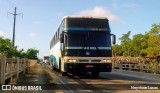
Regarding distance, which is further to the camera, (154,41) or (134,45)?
(134,45)

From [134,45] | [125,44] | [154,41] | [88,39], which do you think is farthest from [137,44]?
[88,39]

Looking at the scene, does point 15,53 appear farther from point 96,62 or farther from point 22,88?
point 22,88

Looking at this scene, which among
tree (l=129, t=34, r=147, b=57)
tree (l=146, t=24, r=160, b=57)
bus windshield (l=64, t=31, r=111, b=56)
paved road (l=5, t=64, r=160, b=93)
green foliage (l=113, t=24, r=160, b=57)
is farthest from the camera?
tree (l=129, t=34, r=147, b=57)

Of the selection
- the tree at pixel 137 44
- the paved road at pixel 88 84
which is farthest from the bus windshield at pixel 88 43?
the tree at pixel 137 44

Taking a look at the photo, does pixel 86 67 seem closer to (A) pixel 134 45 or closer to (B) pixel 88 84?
(B) pixel 88 84

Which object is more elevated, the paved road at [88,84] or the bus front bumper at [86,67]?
the bus front bumper at [86,67]

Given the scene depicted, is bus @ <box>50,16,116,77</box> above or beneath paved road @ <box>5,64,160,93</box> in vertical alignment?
above

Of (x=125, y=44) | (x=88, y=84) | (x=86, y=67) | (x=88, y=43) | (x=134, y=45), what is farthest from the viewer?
(x=125, y=44)

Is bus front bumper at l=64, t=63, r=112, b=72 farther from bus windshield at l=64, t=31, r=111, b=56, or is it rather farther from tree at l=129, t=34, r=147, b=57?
tree at l=129, t=34, r=147, b=57

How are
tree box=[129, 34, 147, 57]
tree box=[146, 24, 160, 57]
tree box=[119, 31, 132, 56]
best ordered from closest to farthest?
tree box=[146, 24, 160, 57], tree box=[129, 34, 147, 57], tree box=[119, 31, 132, 56]

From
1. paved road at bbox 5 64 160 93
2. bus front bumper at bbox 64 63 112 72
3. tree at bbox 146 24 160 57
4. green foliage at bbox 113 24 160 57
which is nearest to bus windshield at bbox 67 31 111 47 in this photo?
bus front bumper at bbox 64 63 112 72

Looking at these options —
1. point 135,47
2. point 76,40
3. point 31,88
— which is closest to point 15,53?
point 135,47

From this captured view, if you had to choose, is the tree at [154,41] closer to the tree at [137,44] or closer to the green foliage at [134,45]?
the green foliage at [134,45]

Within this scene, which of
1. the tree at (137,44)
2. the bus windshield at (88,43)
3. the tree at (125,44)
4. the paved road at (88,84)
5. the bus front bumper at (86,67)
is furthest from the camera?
the tree at (125,44)
